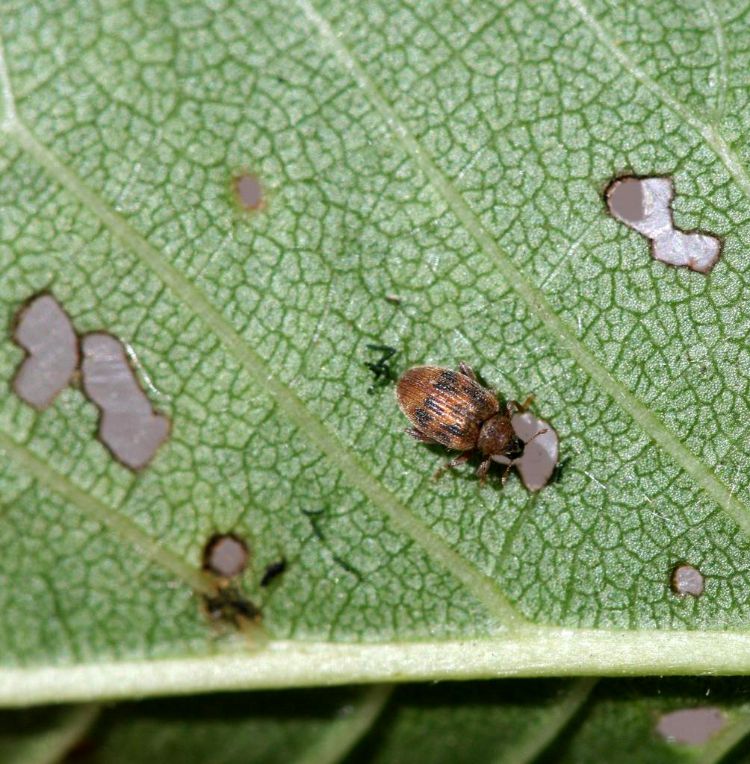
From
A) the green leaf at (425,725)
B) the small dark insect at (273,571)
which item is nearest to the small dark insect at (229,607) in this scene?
the small dark insect at (273,571)

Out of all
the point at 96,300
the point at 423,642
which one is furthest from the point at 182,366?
the point at 423,642

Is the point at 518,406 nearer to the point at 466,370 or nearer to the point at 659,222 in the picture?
the point at 466,370

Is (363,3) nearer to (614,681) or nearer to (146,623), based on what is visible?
(146,623)

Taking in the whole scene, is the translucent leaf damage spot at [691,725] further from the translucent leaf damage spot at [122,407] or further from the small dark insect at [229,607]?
the translucent leaf damage spot at [122,407]

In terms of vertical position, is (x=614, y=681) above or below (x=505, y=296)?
below

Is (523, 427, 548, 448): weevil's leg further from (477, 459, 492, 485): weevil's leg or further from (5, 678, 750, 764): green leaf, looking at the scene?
(5, 678, 750, 764): green leaf

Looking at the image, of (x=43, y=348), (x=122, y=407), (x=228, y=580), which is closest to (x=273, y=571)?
(x=228, y=580)
